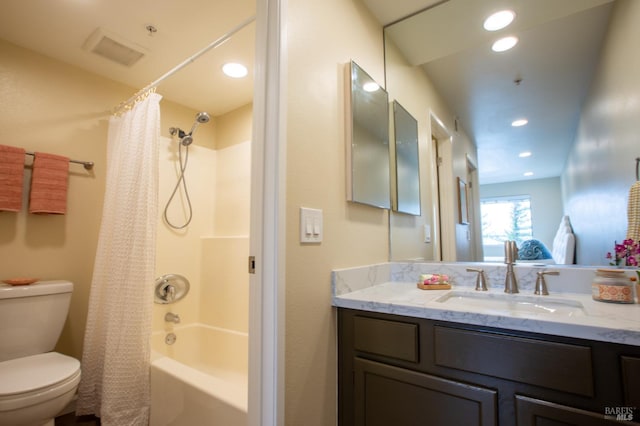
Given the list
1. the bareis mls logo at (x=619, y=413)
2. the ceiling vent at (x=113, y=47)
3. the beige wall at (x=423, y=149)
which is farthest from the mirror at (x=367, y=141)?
the ceiling vent at (x=113, y=47)

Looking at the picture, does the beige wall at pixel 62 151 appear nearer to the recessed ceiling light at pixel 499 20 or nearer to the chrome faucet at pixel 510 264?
the chrome faucet at pixel 510 264

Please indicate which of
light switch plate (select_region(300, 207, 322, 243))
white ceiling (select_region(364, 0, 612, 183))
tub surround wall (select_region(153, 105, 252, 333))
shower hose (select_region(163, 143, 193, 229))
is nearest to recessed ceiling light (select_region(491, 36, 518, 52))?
white ceiling (select_region(364, 0, 612, 183))

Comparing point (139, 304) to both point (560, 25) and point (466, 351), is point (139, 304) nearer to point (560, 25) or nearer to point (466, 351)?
point (466, 351)

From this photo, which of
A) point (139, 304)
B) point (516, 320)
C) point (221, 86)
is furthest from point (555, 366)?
point (221, 86)

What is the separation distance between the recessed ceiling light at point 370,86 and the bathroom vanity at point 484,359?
88 cm

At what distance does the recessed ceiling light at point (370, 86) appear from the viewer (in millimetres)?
1469

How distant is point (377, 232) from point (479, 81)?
93cm

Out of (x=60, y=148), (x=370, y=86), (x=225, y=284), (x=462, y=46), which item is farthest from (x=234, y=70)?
(x=225, y=284)

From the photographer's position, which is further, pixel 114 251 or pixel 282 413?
pixel 114 251

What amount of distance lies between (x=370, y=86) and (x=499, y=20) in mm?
668

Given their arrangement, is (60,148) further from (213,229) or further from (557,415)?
(557,415)

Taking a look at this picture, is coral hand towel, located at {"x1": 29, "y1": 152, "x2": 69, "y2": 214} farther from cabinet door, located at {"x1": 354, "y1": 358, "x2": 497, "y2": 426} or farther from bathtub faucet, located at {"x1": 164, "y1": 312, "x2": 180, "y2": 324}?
cabinet door, located at {"x1": 354, "y1": 358, "x2": 497, "y2": 426}

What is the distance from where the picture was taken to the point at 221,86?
2.41 metres

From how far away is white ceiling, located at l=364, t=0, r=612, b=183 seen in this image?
1311 mm
